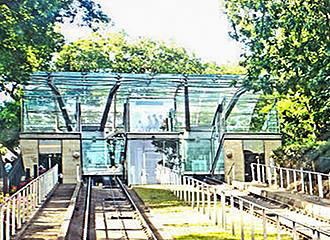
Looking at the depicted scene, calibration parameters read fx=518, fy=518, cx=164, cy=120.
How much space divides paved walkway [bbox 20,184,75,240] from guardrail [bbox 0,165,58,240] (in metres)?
0.20

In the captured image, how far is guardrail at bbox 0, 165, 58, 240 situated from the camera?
8.95m

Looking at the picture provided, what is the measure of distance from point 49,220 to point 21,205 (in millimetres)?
899

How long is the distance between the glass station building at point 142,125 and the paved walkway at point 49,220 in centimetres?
800

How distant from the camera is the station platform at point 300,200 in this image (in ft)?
38.6

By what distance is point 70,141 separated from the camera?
24703mm

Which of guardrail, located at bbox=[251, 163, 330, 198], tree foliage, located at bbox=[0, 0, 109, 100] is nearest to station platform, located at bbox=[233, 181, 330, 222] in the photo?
guardrail, located at bbox=[251, 163, 330, 198]

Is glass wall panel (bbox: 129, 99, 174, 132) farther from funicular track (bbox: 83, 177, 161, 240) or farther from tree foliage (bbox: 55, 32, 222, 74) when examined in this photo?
tree foliage (bbox: 55, 32, 222, 74)

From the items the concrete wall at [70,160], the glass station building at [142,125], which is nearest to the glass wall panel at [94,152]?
the glass station building at [142,125]

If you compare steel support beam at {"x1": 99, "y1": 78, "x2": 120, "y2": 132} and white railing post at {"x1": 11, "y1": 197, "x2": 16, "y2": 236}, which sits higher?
steel support beam at {"x1": 99, "y1": 78, "x2": 120, "y2": 132}

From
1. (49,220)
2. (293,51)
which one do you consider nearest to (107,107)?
(49,220)

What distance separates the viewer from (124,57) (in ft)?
129

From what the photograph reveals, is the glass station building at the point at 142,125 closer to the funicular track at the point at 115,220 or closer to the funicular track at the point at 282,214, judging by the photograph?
the funicular track at the point at 115,220

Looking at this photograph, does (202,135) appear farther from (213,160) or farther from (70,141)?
(70,141)

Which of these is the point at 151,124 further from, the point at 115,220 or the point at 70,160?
the point at 115,220
